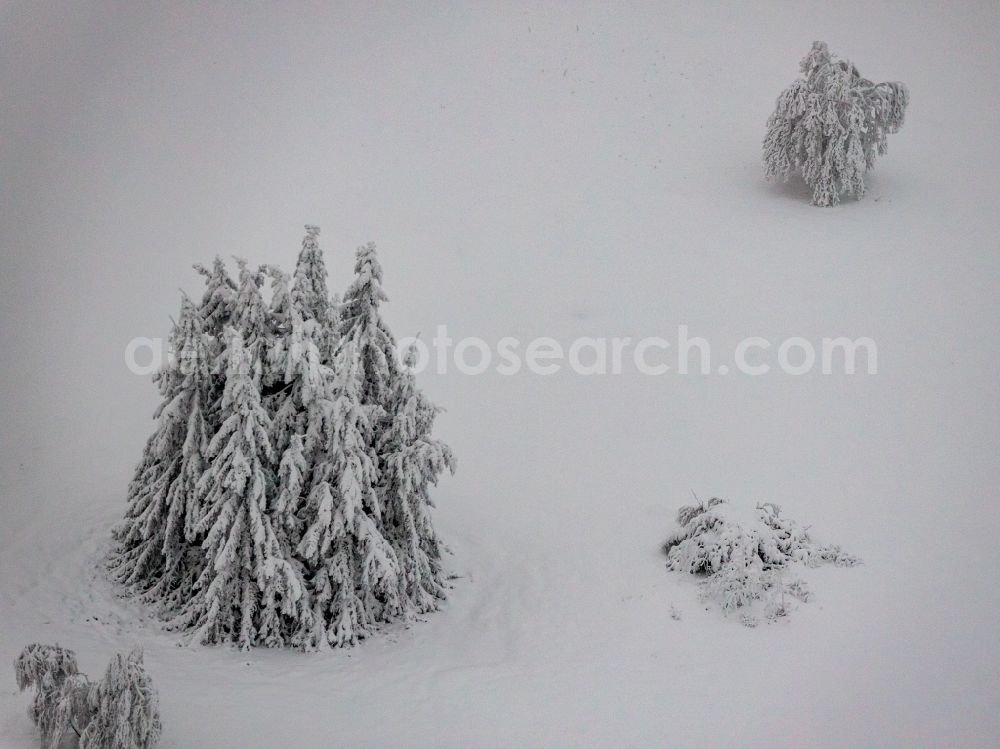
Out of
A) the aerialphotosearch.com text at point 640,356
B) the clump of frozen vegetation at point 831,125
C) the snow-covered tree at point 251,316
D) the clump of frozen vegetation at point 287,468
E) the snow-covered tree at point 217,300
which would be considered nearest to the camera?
the clump of frozen vegetation at point 287,468

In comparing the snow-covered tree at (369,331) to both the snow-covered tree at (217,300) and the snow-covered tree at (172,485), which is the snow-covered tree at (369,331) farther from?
the snow-covered tree at (172,485)

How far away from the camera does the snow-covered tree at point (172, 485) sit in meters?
13.5

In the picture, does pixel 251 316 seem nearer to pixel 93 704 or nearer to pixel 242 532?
pixel 242 532

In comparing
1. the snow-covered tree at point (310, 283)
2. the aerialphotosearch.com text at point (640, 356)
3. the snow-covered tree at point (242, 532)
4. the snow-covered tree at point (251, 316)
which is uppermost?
the aerialphotosearch.com text at point (640, 356)

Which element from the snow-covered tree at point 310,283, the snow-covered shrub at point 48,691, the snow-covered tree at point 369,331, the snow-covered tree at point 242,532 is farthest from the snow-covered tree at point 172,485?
the snow-covered shrub at point 48,691

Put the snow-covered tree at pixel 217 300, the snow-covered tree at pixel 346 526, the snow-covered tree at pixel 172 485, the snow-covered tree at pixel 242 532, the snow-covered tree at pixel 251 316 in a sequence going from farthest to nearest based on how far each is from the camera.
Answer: the snow-covered tree at pixel 217 300 < the snow-covered tree at pixel 172 485 < the snow-covered tree at pixel 251 316 < the snow-covered tree at pixel 346 526 < the snow-covered tree at pixel 242 532

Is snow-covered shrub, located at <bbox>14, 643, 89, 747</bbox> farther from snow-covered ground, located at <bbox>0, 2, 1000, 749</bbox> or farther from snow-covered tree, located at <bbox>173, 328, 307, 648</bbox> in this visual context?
snow-covered tree, located at <bbox>173, 328, 307, 648</bbox>

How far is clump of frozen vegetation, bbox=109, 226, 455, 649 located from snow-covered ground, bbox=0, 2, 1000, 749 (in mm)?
899

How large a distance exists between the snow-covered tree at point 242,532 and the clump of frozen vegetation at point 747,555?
7882 millimetres

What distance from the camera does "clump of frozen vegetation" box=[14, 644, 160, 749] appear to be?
951 cm

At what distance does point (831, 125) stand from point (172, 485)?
25622mm

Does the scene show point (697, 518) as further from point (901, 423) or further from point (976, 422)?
point (976, 422)

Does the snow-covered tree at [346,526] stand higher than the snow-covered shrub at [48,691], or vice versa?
the snow-covered tree at [346,526]

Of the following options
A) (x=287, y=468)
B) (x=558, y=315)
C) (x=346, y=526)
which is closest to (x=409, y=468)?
(x=346, y=526)
